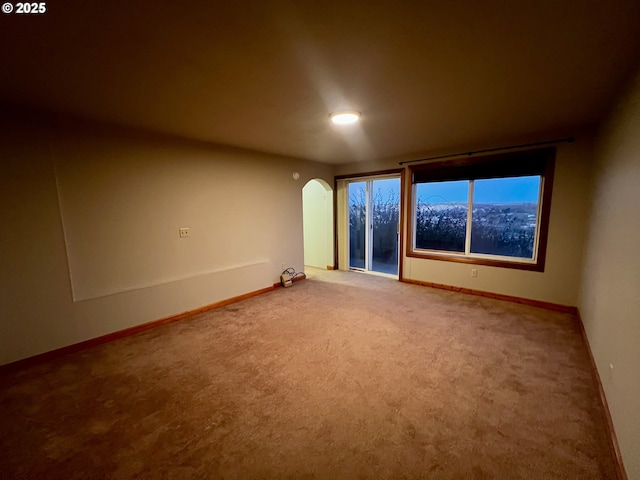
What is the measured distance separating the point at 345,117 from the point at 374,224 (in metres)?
3.09

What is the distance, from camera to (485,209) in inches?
155

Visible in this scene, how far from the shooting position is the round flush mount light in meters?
2.47

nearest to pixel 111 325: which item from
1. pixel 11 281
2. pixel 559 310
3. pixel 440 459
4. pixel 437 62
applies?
pixel 11 281

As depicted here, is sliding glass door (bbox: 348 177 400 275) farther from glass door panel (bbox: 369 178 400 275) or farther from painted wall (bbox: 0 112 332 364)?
painted wall (bbox: 0 112 332 364)

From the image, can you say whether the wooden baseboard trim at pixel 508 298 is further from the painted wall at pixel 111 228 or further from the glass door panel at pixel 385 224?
the painted wall at pixel 111 228

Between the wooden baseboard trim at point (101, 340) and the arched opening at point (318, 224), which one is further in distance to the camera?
the arched opening at point (318, 224)

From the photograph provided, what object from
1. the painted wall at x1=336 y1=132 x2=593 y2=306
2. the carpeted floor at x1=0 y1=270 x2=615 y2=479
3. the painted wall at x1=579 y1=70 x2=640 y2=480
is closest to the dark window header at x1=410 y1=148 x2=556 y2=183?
the painted wall at x1=336 y1=132 x2=593 y2=306

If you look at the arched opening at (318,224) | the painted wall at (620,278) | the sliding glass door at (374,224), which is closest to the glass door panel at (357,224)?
the sliding glass door at (374,224)

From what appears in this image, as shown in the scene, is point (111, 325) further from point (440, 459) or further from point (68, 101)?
point (440, 459)

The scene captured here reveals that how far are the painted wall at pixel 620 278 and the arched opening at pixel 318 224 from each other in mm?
4030

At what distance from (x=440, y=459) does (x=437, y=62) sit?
2.30 meters

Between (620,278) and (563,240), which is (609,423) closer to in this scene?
(620,278)

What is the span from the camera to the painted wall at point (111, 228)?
2268mm

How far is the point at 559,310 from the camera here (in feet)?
10.8
